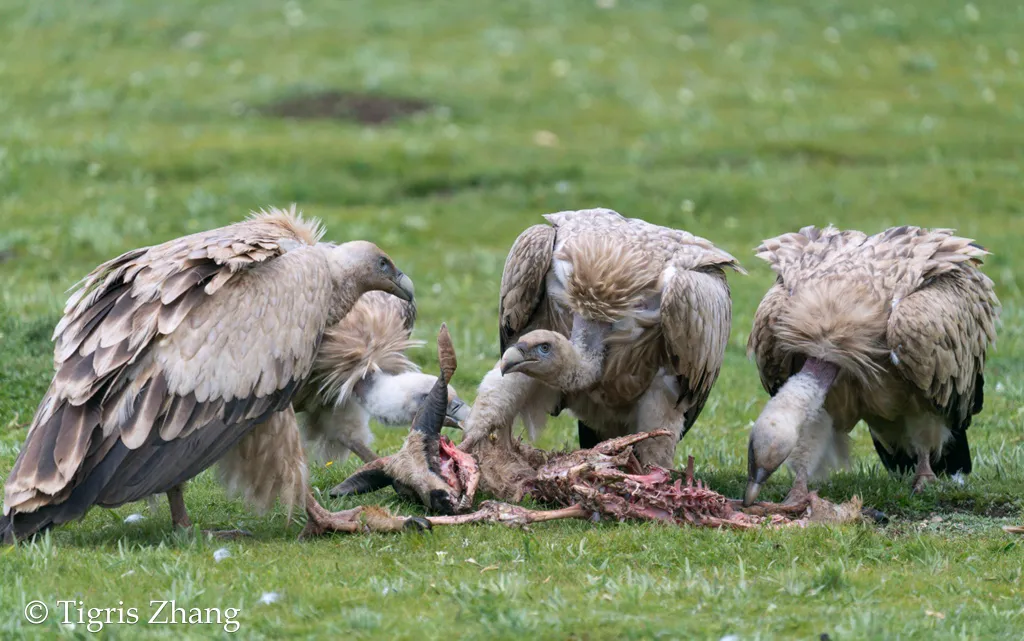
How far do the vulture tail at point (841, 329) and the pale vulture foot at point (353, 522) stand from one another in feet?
8.26

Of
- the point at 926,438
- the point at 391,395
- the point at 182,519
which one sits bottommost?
the point at 926,438

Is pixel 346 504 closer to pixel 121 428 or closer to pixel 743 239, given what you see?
pixel 121 428

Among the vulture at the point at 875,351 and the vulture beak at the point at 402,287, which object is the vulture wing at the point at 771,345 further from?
the vulture beak at the point at 402,287

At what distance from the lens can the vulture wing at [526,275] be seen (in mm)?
7793

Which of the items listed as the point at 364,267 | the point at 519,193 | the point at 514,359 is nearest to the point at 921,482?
the point at 514,359

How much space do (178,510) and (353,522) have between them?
851 millimetres

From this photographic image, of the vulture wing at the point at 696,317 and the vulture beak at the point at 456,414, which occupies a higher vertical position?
the vulture wing at the point at 696,317

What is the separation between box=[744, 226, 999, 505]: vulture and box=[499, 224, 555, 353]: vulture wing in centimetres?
136

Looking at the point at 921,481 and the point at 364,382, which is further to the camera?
the point at 364,382

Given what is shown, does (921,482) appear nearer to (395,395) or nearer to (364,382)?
(395,395)

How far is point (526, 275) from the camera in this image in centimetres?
781

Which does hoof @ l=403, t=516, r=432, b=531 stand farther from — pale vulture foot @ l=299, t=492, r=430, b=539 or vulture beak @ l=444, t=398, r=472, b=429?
vulture beak @ l=444, t=398, r=472, b=429

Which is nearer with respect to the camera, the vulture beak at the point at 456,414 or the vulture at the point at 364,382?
the vulture at the point at 364,382

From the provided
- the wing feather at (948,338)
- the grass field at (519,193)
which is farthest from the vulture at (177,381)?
the wing feather at (948,338)
